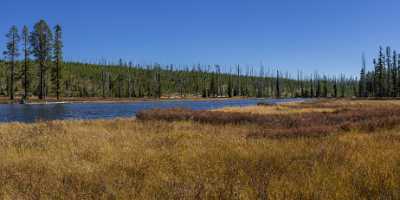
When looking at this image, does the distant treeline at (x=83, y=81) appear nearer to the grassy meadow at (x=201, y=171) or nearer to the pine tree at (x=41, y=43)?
the pine tree at (x=41, y=43)

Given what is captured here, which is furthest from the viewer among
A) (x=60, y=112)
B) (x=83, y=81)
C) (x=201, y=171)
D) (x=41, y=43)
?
(x=83, y=81)

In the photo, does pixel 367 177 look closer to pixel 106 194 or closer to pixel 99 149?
pixel 106 194

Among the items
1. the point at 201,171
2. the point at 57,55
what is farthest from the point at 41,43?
the point at 201,171

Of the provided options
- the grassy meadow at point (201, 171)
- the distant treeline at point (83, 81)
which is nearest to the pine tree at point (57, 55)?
the distant treeline at point (83, 81)

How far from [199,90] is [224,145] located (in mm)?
144703

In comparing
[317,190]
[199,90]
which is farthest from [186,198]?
[199,90]

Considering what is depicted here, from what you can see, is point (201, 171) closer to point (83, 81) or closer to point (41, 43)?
point (41, 43)

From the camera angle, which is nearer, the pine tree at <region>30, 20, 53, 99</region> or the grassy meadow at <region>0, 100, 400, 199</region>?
the grassy meadow at <region>0, 100, 400, 199</region>

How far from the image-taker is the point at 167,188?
17.3 feet

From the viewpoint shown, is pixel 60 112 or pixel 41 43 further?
pixel 41 43

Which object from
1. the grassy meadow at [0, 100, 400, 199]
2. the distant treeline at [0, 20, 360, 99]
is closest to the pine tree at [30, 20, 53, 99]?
the distant treeline at [0, 20, 360, 99]

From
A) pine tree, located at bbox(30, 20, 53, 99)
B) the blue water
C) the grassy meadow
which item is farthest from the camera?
pine tree, located at bbox(30, 20, 53, 99)

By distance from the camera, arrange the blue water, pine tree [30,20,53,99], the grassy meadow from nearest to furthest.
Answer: the grassy meadow, the blue water, pine tree [30,20,53,99]

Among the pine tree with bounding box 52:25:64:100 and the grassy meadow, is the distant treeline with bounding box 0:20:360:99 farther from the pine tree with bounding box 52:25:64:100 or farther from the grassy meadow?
the grassy meadow
